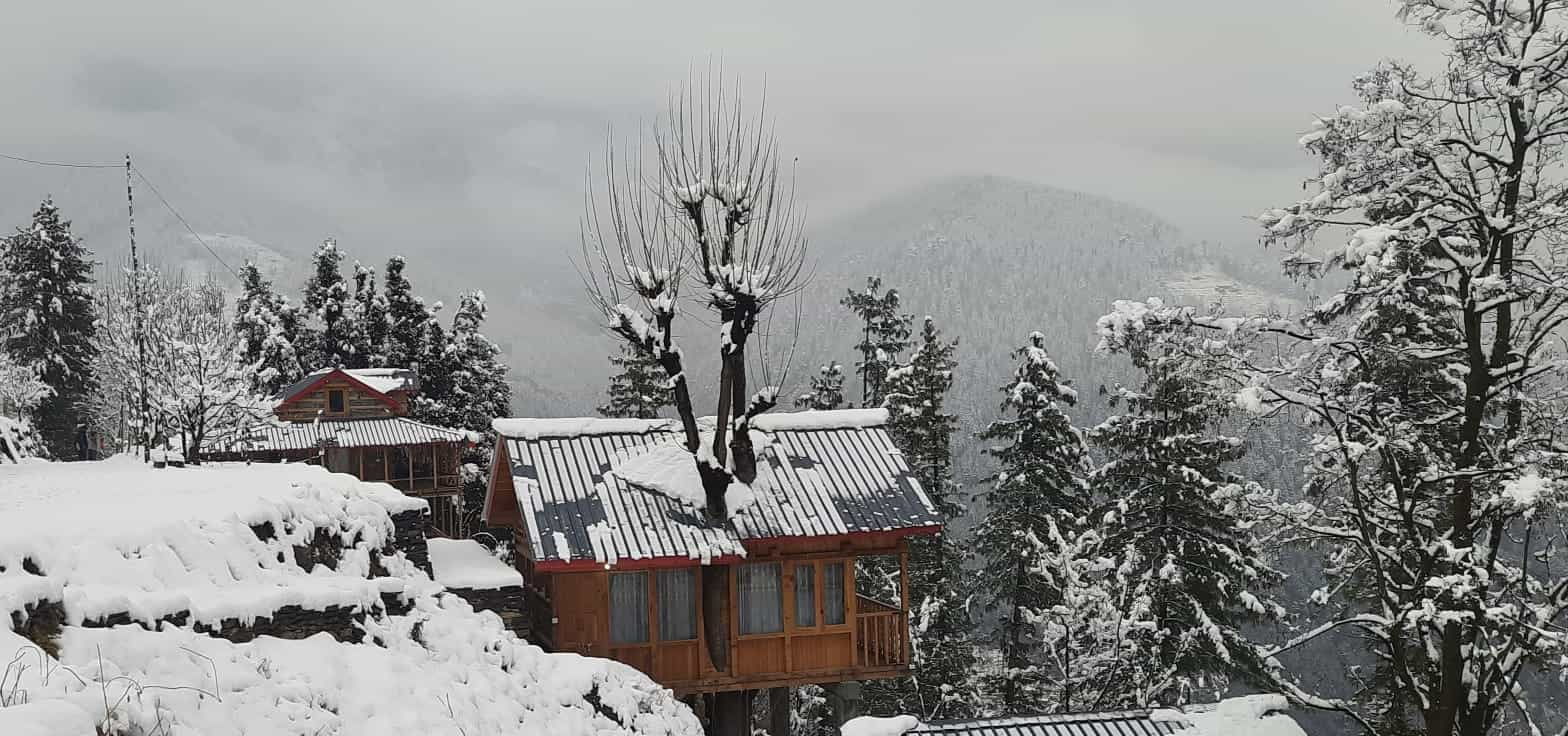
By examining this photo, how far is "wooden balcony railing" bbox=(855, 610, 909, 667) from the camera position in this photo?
17.1m

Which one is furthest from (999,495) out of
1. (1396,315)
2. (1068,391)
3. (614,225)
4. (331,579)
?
(331,579)

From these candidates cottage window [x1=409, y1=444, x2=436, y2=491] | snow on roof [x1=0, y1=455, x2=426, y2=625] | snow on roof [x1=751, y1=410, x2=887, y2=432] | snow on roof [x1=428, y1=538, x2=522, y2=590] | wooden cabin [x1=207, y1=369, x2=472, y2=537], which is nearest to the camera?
snow on roof [x1=0, y1=455, x2=426, y2=625]

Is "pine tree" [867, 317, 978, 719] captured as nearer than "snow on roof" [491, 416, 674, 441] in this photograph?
No

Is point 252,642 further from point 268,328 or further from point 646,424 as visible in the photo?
point 268,328

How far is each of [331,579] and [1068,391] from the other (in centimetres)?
2170

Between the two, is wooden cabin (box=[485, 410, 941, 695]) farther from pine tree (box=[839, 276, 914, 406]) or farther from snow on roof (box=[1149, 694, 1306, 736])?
pine tree (box=[839, 276, 914, 406])

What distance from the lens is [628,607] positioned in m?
16.2

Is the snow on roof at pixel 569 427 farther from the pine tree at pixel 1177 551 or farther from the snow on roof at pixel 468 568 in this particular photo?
the pine tree at pixel 1177 551

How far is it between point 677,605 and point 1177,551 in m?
12.3

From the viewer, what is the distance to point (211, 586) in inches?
316

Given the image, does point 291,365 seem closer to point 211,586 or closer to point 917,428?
point 917,428

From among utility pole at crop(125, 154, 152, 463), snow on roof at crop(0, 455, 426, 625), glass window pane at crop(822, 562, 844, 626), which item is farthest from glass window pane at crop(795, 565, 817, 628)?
utility pole at crop(125, 154, 152, 463)

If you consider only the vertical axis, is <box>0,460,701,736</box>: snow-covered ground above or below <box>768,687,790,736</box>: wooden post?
above

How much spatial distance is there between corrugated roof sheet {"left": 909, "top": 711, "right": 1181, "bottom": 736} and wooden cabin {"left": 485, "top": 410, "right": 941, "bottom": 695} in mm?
2983
